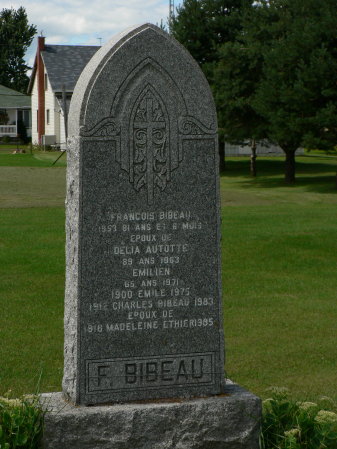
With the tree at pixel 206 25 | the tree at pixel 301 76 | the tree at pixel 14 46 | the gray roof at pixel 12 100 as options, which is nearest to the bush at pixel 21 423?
the tree at pixel 301 76

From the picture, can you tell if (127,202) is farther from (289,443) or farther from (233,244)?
(233,244)

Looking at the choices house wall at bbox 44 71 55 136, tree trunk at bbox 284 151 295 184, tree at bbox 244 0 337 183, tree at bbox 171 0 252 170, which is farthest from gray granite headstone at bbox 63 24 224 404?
house wall at bbox 44 71 55 136

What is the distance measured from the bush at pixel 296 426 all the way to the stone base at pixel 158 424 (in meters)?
0.10

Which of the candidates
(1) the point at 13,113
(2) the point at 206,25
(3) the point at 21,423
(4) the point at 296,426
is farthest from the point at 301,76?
(1) the point at 13,113

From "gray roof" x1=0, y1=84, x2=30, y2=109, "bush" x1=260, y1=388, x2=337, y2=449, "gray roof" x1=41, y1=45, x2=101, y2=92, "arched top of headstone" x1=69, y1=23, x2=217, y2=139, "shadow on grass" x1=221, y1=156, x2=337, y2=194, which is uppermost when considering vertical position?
"gray roof" x1=41, y1=45, x2=101, y2=92

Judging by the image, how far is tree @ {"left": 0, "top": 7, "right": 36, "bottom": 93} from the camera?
95.0 m

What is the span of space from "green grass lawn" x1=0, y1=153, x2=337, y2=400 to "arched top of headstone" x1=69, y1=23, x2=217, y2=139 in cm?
308

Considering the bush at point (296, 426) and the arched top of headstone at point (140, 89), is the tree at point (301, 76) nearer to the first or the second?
the arched top of headstone at point (140, 89)

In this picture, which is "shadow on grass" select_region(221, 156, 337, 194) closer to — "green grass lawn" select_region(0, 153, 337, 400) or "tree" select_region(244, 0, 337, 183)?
"tree" select_region(244, 0, 337, 183)

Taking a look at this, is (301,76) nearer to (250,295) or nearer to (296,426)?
(250,295)

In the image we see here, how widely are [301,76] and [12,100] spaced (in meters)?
43.7

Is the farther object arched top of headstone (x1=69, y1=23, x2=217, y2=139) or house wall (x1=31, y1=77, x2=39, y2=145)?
house wall (x1=31, y1=77, x2=39, y2=145)

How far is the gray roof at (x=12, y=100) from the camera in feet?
230

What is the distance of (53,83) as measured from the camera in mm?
60500
